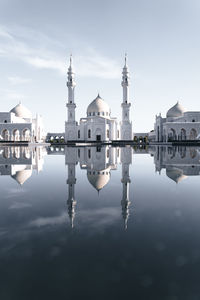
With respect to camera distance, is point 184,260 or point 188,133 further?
point 188,133

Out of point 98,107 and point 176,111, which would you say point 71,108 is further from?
point 176,111

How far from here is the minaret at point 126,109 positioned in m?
48.7

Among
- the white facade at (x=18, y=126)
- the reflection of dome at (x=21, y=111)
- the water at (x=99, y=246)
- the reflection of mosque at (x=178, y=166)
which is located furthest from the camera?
the reflection of dome at (x=21, y=111)

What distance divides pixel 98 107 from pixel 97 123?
542 centimetres

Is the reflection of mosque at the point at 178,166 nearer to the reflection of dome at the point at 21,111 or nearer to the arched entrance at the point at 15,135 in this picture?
the arched entrance at the point at 15,135

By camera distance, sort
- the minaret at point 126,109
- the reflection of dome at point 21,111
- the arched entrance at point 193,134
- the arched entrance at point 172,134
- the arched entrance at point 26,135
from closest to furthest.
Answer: the arched entrance at point 193,134
the arched entrance at point 172,134
the minaret at point 126,109
the arched entrance at point 26,135
the reflection of dome at point 21,111

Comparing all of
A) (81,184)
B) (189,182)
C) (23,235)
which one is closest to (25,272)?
(23,235)

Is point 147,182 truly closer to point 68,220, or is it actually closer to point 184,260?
point 68,220

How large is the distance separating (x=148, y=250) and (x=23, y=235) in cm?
167

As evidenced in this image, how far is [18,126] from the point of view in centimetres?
4834

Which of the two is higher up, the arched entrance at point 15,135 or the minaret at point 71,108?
the minaret at point 71,108

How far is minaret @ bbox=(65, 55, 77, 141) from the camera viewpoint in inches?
1924

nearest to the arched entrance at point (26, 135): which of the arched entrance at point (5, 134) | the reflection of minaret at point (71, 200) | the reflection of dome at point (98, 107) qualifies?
the arched entrance at point (5, 134)

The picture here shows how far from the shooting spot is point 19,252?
2611 mm
